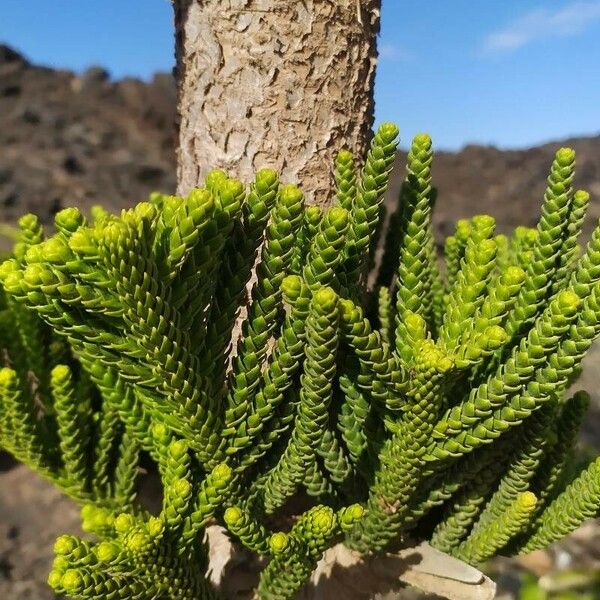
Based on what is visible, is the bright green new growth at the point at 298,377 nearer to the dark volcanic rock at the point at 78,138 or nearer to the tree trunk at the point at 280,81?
the tree trunk at the point at 280,81

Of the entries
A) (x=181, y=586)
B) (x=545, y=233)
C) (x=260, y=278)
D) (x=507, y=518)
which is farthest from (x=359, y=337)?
→ (x=181, y=586)

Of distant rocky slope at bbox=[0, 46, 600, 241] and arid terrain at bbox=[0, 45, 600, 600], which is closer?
arid terrain at bbox=[0, 45, 600, 600]

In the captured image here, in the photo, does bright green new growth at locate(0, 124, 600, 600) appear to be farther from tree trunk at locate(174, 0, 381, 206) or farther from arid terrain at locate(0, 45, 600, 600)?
arid terrain at locate(0, 45, 600, 600)

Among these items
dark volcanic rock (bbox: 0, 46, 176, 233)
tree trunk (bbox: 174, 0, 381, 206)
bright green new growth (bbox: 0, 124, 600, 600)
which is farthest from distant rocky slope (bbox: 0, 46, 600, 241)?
bright green new growth (bbox: 0, 124, 600, 600)

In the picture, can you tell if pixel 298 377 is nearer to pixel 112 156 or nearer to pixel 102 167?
pixel 102 167

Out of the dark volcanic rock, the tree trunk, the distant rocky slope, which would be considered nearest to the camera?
the tree trunk

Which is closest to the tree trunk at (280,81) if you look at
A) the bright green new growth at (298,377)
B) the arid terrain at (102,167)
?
the bright green new growth at (298,377)

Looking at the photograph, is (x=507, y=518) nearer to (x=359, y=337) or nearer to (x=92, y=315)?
(x=359, y=337)
